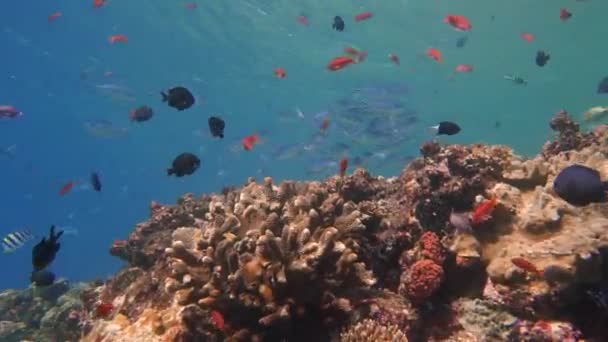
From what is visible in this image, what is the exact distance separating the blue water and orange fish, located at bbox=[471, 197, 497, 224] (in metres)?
23.2

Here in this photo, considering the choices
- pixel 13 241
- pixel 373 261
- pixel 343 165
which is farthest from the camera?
pixel 13 241

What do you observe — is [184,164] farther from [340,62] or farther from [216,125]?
[340,62]

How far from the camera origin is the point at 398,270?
5809 millimetres

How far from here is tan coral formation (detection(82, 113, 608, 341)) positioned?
190 inches

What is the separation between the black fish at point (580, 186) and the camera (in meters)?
5.69

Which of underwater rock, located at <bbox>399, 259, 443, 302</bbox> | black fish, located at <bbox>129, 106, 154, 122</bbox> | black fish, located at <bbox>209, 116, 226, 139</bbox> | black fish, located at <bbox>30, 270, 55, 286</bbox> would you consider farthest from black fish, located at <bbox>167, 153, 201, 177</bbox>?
black fish, located at <bbox>30, 270, 55, 286</bbox>

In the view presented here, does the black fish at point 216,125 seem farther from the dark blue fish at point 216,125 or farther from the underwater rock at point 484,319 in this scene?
the underwater rock at point 484,319

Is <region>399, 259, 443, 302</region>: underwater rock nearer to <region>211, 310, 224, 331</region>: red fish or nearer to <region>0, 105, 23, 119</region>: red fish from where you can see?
<region>211, 310, 224, 331</region>: red fish

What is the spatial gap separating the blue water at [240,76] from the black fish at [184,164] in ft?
72.6

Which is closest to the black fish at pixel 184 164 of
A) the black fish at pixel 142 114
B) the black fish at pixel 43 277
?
the black fish at pixel 142 114

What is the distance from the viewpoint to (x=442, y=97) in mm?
75562

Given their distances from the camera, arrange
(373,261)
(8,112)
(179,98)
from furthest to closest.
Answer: (8,112) < (179,98) < (373,261)

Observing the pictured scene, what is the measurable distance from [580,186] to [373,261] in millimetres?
2765

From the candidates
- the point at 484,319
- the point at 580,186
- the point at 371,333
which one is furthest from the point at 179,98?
the point at 580,186
